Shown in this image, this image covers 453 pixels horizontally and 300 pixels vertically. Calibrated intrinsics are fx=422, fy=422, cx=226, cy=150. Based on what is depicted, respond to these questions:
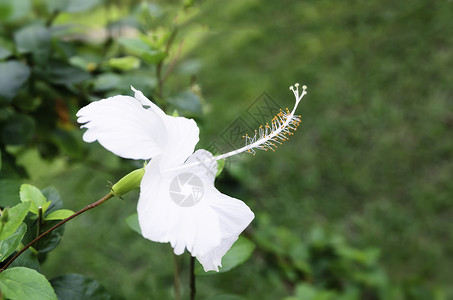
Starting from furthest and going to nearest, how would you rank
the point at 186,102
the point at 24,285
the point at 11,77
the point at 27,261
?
the point at 186,102 < the point at 11,77 < the point at 27,261 < the point at 24,285

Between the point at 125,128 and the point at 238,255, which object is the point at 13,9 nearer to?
the point at 125,128

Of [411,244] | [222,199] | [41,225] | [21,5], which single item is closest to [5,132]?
[21,5]

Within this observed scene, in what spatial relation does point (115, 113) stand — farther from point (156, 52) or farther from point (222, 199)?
point (156, 52)

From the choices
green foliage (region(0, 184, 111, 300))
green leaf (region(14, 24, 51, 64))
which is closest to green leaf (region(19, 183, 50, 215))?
green foliage (region(0, 184, 111, 300))

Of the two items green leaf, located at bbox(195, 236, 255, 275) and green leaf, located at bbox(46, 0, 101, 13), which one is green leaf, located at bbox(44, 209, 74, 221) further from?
green leaf, located at bbox(46, 0, 101, 13)

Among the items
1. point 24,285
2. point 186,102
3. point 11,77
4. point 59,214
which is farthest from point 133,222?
point 11,77

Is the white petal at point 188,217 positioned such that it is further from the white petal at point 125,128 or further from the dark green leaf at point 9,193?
the dark green leaf at point 9,193
